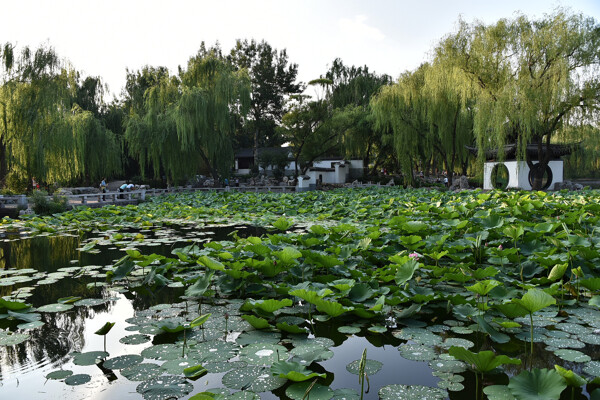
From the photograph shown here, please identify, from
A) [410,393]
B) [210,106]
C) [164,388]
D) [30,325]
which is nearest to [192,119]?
[210,106]

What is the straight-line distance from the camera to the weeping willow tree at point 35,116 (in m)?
10.3

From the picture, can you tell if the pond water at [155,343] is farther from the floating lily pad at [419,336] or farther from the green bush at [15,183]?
the green bush at [15,183]

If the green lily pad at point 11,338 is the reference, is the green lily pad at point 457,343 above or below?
below

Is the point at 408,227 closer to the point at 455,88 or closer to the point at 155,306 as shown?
the point at 155,306

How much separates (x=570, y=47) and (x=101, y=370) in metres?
13.0

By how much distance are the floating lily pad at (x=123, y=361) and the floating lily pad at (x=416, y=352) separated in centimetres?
118

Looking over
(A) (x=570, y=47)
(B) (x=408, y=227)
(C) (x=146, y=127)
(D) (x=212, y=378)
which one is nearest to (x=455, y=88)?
(A) (x=570, y=47)

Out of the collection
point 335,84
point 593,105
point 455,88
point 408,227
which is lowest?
point 408,227

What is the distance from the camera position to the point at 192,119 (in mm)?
14344

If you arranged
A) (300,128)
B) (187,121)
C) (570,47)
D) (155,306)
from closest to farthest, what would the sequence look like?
(155,306), (570,47), (187,121), (300,128)

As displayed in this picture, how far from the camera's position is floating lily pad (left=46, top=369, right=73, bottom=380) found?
5.34 feet

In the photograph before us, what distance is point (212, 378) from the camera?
1.61 m

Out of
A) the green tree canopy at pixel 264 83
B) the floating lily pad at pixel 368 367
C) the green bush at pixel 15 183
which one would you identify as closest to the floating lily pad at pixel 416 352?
the floating lily pad at pixel 368 367

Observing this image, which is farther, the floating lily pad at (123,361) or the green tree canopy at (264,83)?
the green tree canopy at (264,83)
